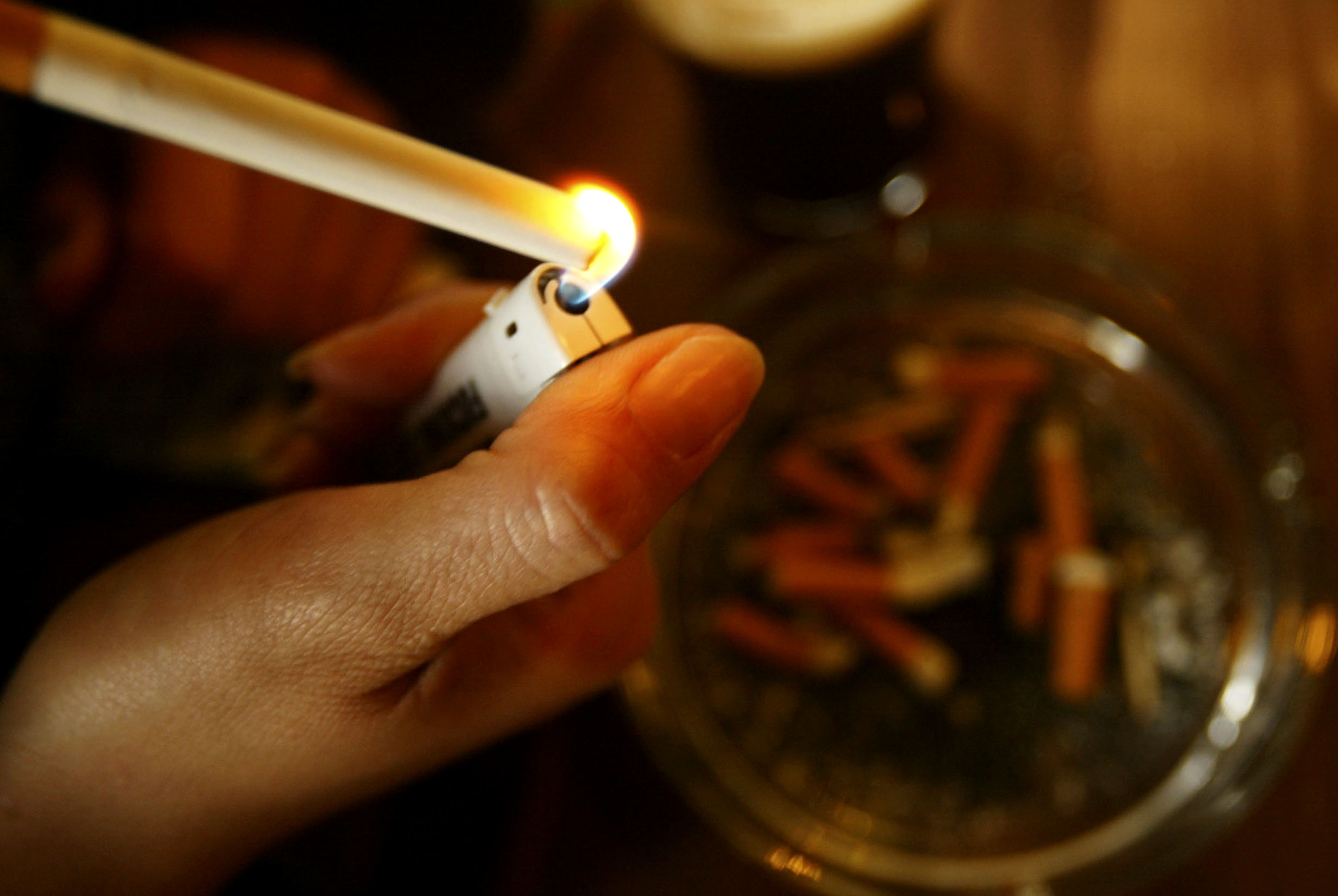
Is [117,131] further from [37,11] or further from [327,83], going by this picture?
[37,11]

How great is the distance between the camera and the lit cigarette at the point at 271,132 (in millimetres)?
182

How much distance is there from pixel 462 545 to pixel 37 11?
162 mm

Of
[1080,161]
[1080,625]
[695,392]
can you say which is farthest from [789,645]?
[1080,161]

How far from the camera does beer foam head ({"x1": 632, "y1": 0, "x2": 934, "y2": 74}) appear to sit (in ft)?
1.43

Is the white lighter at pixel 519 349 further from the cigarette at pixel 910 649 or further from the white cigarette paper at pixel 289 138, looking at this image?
the cigarette at pixel 910 649

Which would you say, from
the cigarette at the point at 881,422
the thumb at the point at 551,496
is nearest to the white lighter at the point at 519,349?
the thumb at the point at 551,496

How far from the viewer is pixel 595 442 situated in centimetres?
27

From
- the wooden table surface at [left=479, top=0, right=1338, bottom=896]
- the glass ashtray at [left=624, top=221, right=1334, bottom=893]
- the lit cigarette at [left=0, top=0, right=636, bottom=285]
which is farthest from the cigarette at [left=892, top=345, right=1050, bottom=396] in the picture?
the lit cigarette at [left=0, top=0, right=636, bottom=285]

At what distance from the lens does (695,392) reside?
29 centimetres

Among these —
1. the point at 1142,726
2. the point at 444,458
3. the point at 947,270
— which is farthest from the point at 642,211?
the point at 1142,726

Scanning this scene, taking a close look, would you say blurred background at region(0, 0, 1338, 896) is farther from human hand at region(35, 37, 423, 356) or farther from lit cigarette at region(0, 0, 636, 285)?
lit cigarette at region(0, 0, 636, 285)

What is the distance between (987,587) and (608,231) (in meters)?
0.37

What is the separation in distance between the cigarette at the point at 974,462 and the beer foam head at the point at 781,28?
228 mm

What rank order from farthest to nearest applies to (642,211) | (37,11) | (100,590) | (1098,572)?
(642,211)
(1098,572)
(100,590)
(37,11)
